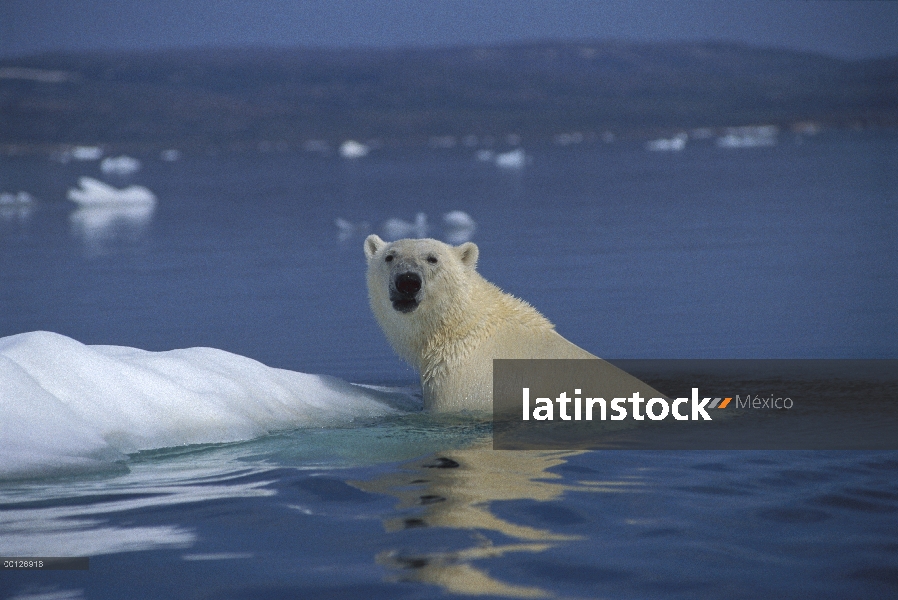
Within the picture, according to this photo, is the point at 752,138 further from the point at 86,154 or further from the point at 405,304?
the point at 405,304

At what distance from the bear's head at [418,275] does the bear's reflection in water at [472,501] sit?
1.07 meters

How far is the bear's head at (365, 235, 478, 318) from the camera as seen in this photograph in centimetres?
605

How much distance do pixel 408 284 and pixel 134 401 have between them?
1.49m

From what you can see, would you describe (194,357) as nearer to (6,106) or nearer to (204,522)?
(204,522)

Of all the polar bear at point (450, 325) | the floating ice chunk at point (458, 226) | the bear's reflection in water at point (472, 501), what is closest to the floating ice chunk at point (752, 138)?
the floating ice chunk at point (458, 226)

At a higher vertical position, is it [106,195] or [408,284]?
[106,195]

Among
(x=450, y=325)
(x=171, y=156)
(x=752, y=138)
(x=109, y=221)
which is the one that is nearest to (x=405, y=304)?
(x=450, y=325)

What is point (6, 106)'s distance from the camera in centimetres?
9406

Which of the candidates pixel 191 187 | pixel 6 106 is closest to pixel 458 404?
pixel 191 187

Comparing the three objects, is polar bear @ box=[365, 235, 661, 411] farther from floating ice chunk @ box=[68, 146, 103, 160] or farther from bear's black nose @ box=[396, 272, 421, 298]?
floating ice chunk @ box=[68, 146, 103, 160]

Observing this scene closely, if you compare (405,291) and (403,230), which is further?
(403,230)

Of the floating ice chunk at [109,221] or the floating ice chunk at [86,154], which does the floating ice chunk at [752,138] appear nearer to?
the floating ice chunk at [86,154]

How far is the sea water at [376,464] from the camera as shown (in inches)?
143

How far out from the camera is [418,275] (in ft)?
19.9
